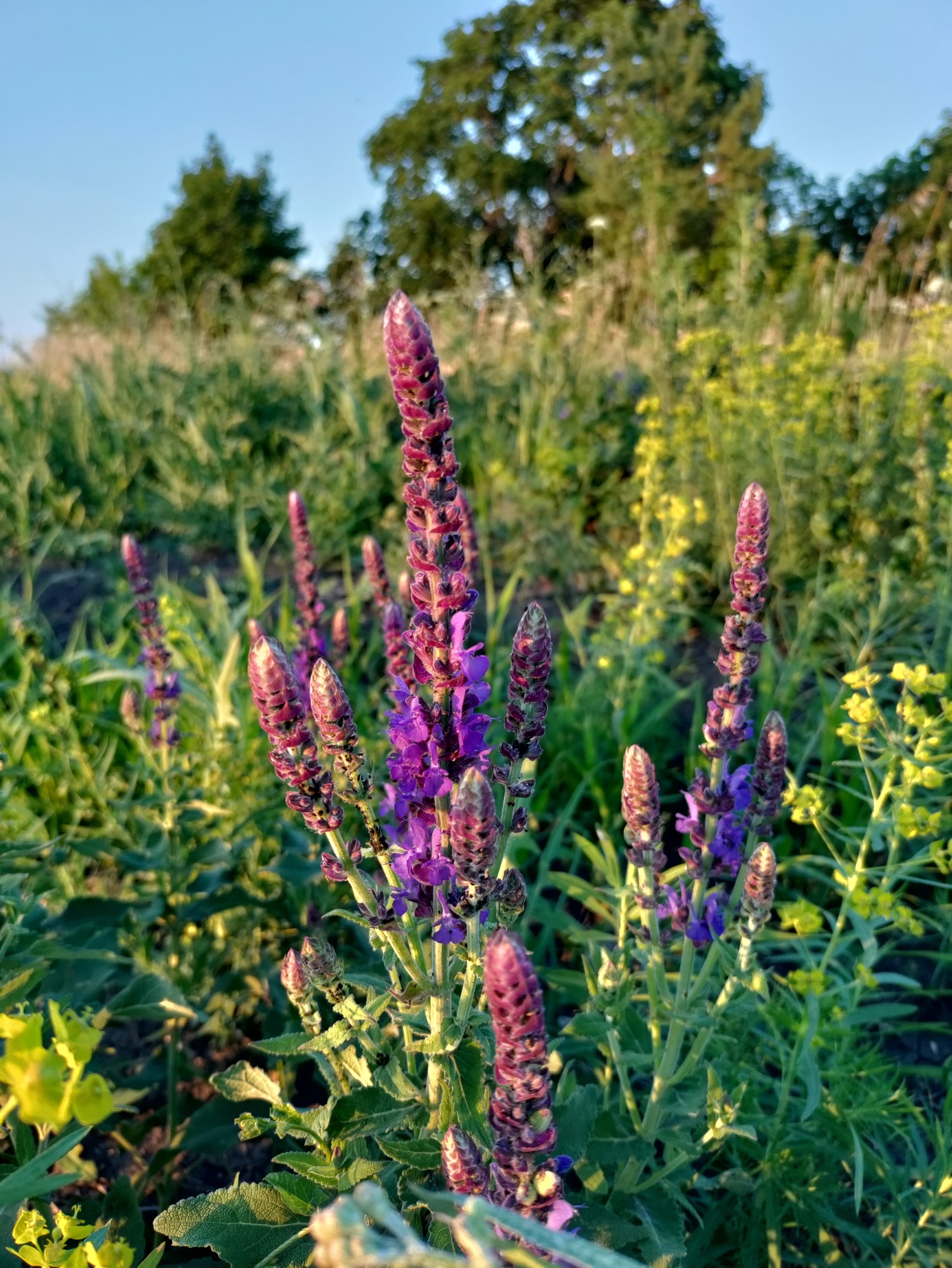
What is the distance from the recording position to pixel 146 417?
725 cm

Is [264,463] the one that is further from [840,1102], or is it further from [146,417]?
[840,1102]

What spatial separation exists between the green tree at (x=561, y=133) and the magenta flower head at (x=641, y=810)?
35.8 feet

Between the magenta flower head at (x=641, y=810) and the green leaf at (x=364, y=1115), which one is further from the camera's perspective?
the magenta flower head at (x=641, y=810)

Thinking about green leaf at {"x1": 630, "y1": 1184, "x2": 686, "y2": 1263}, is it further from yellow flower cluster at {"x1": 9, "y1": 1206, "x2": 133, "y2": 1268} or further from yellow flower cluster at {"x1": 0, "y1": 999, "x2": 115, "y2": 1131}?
yellow flower cluster at {"x1": 0, "y1": 999, "x2": 115, "y2": 1131}

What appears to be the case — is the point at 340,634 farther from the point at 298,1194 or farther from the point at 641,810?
the point at 298,1194

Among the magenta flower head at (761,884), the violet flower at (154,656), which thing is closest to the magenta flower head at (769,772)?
the magenta flower head at (761,884)

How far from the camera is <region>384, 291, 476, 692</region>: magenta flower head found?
997 mm

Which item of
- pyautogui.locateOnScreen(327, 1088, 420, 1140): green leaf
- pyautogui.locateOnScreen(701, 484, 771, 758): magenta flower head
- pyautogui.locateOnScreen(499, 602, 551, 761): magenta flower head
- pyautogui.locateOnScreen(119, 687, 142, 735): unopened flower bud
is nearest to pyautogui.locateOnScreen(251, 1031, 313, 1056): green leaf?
pyautogui.locateOnScreen(327, 1088, 420, 1140): green leaf

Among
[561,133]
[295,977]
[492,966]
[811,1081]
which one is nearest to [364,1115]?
[295,977]

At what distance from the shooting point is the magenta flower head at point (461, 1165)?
905 millimetres

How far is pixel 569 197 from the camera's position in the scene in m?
26.9

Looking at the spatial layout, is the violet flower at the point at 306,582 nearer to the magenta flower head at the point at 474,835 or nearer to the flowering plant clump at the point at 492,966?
the flowering plant clump at the point at 492,966

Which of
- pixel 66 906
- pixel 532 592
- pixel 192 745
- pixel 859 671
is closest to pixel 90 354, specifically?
pixel 532 592

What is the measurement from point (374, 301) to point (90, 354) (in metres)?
7.34
